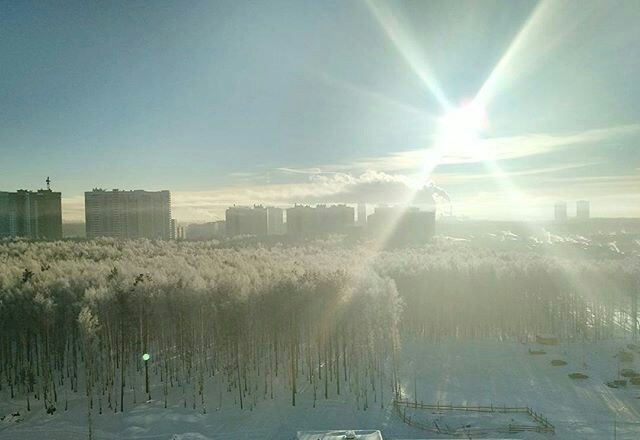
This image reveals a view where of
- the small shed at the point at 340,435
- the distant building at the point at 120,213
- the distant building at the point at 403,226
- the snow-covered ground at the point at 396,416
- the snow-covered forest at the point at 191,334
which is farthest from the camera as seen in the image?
the distant building at the point at 403,226

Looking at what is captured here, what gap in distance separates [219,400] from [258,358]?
24.3 feet

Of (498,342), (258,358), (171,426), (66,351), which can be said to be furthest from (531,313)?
(66,351)

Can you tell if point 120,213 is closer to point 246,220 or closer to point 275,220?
point 246,220

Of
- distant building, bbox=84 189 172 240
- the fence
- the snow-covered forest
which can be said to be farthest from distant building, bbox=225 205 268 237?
the fence

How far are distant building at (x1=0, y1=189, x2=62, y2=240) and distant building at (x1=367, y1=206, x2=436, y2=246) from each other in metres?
70.2

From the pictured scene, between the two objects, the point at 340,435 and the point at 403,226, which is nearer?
the point at 340,435

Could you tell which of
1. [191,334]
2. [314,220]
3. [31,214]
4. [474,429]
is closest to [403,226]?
[314,220]

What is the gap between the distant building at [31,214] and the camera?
9407cm

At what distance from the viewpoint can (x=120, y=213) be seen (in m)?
107

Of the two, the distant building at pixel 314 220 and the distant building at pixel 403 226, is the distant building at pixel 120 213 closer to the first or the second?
the distant building at pixel 314 220

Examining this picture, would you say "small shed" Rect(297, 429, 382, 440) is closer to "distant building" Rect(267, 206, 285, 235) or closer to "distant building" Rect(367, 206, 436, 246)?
"distant building" Rect(367, 206, 436, 246)

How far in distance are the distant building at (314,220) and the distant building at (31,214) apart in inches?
2177

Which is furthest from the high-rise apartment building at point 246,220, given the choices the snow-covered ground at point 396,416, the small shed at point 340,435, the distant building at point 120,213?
the small shed at point 340,435

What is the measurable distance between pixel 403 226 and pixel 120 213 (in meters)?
68.0
